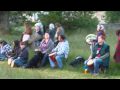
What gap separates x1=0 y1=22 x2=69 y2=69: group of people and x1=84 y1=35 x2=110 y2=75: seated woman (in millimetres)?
563

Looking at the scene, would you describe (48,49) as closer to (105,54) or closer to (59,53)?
(59,53)

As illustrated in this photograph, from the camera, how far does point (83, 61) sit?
9281 mm

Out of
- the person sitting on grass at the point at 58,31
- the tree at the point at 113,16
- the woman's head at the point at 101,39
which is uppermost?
the tree at the point at 113,16

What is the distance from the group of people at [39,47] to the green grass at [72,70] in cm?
11

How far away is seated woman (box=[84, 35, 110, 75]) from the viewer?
9148mm

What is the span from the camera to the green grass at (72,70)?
9141mm

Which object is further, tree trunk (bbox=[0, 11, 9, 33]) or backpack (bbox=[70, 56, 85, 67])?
tree trunk (bbox=[0, 11, 9, 33])

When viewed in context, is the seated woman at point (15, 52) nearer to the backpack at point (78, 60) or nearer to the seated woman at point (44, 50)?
the seated woman at point (44, 50)

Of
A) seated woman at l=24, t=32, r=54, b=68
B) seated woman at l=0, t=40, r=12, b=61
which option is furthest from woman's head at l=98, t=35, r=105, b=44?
seated woman at l=0, t=40, r=12, b=61

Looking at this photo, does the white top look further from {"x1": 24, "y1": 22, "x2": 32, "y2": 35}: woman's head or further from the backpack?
the backpack

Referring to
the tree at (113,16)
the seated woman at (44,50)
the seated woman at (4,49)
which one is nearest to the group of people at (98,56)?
the tree at (113,16)

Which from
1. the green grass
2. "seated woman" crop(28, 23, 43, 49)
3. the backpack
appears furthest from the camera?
"seated woman" crop(28, 23, 43, 49)
